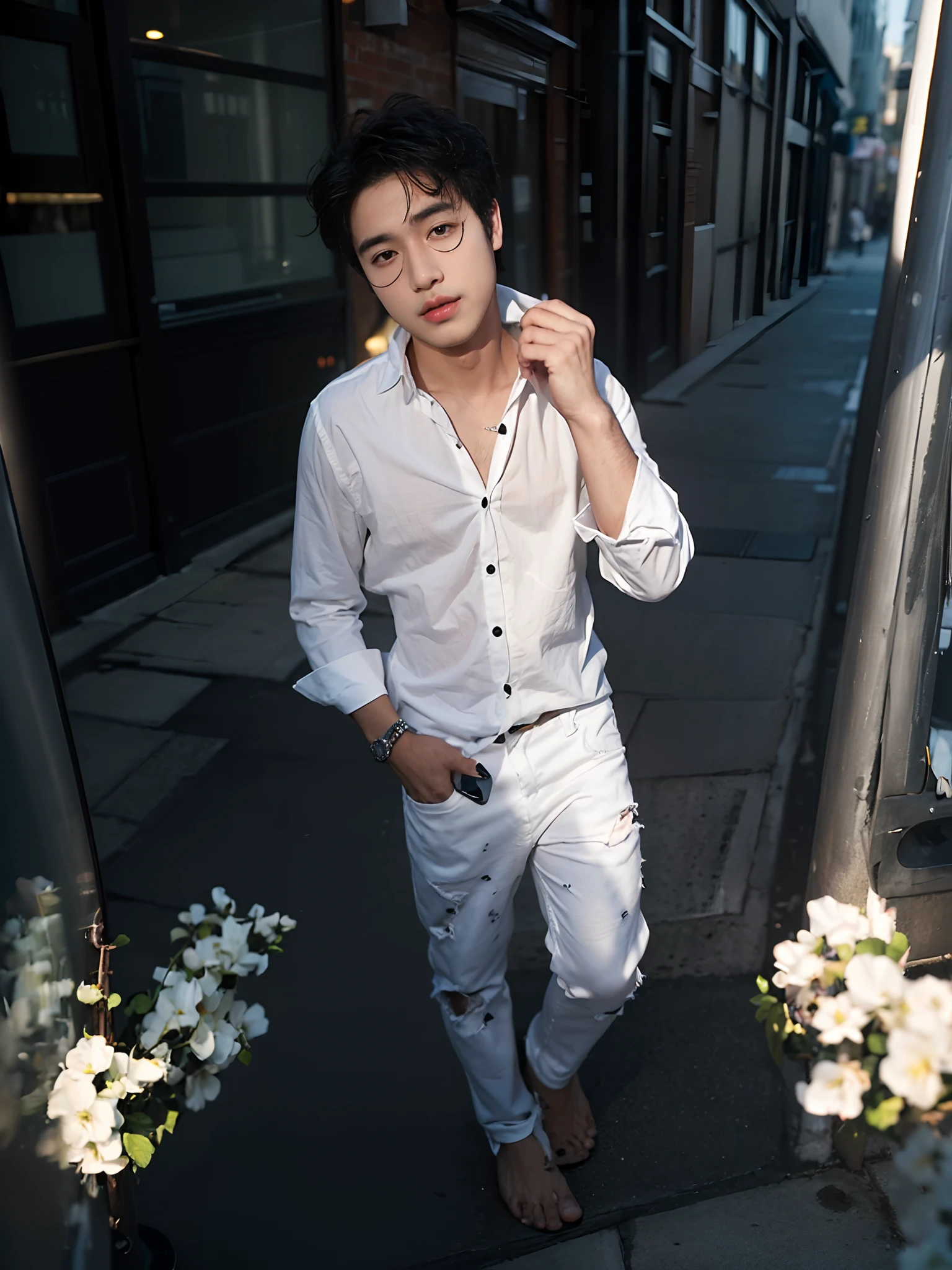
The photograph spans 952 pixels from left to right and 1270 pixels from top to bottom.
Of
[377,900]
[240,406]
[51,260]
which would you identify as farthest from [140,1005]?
[240,406]

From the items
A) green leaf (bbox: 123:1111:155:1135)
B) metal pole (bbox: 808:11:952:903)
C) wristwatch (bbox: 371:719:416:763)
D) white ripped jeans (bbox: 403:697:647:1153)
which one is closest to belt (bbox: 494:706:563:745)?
white ripped jeans (bbox: 403:697:647:1153)

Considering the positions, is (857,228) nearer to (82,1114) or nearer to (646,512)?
(646,512)

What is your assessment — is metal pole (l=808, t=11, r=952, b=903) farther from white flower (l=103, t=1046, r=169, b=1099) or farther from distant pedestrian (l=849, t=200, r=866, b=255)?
distant pedestrian (l=849, t=200, r=866, b=255)

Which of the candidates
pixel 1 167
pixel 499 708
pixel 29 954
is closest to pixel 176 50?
pixel 1 167

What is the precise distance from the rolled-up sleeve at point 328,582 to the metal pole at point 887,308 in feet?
6.16

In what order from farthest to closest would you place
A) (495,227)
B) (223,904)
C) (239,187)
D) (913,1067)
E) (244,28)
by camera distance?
(239,187)
(244,28)
(495,227)
(223,904)
(913,1067)

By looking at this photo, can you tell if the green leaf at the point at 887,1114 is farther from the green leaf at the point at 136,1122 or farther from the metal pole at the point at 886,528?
the metal pole at the point at 886,528

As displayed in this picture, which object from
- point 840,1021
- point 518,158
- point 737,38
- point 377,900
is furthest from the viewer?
point 737,38

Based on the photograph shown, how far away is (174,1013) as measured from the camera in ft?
5.02

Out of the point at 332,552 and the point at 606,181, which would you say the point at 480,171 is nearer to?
the point at 332,552

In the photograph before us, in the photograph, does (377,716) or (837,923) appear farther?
(377,716)

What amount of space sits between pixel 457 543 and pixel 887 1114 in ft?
4.14

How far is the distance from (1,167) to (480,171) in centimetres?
386

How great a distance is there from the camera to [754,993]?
2.88 metres
